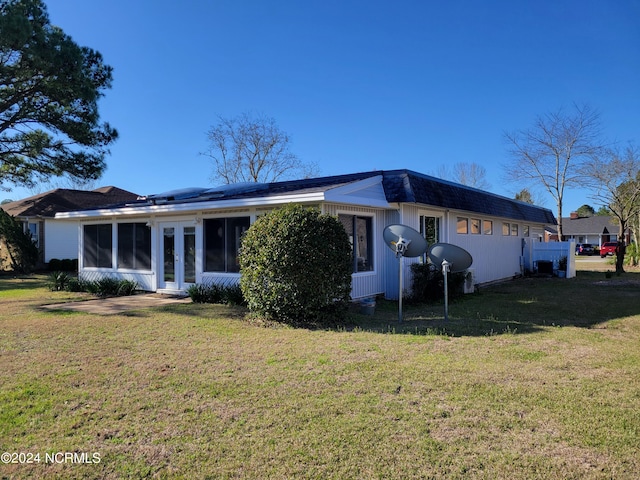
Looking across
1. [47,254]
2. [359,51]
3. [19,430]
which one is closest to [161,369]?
[19,430]

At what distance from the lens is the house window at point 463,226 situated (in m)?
13.9

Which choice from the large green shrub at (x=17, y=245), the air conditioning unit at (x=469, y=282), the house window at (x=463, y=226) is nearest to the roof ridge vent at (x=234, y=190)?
the house window at (x=463, y=226)

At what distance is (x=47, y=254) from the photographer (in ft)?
74.3

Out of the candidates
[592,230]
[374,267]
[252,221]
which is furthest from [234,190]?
[592,230]

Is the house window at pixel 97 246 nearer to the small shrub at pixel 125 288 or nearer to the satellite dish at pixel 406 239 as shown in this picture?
the small shrub at pixel 125 288

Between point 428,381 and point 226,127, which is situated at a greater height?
point 226,127

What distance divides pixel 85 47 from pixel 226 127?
1789cm

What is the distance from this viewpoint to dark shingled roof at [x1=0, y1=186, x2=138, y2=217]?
22.8 metres

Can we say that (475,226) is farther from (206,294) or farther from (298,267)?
(206,294)

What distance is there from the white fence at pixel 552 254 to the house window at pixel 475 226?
650cm

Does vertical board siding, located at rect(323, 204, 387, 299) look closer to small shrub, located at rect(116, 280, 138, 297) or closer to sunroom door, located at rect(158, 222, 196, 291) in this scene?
sunroom door, located at rect(158, 222, 196, 291)

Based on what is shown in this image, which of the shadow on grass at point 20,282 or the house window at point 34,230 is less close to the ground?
the house window at point 34,230

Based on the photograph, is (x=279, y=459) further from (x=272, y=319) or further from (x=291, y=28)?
(x=291, y=28)

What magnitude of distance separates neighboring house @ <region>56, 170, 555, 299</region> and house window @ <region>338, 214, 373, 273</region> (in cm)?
3
